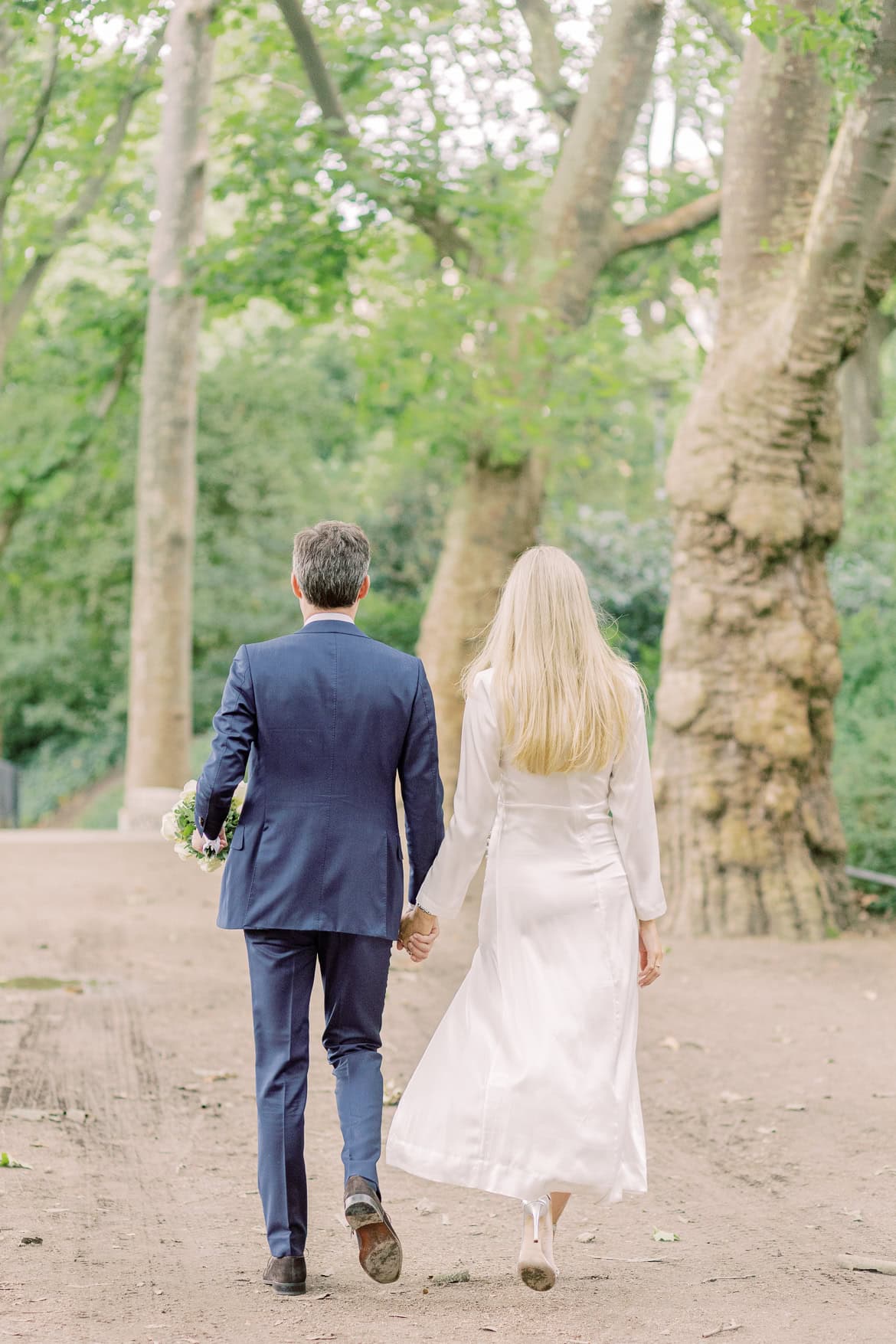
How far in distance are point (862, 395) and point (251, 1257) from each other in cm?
1749

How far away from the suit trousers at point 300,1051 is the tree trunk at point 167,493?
13.2 metres

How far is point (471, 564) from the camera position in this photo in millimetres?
14953

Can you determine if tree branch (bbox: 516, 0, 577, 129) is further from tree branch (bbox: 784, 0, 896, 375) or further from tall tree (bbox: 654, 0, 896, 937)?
tree branch (bbox: 784, 0, 896, 375)

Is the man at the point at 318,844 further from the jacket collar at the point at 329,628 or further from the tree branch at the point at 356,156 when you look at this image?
the tree branch at the point at 356,156

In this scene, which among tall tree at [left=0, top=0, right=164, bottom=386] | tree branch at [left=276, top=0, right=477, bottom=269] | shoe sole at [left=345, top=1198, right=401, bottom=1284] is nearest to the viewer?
shoe sole at [left=345, top=1198, right=401, bottom=1284]

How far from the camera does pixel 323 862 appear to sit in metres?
4.03

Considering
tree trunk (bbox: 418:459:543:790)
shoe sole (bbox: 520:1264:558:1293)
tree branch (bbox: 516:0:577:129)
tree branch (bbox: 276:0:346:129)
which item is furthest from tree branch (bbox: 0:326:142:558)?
shoe sole (bbox: 520:1264:558:1293)

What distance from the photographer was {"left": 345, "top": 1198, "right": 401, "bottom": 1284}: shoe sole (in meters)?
3.86

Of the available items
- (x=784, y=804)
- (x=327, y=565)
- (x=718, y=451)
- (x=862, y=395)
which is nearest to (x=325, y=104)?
(x=718, y=451)

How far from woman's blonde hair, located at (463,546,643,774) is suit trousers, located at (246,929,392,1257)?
718mm

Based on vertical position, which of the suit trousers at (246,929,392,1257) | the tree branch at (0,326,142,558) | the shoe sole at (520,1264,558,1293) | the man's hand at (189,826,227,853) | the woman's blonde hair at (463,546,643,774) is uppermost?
the tree branch at (0,326,142,558)

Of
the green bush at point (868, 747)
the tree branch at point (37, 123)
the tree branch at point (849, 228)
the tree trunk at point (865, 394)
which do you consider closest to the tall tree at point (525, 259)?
the green bush at point (868, 747)

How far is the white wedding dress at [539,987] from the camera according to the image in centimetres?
403

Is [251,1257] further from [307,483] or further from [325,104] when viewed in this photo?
[307,483]
